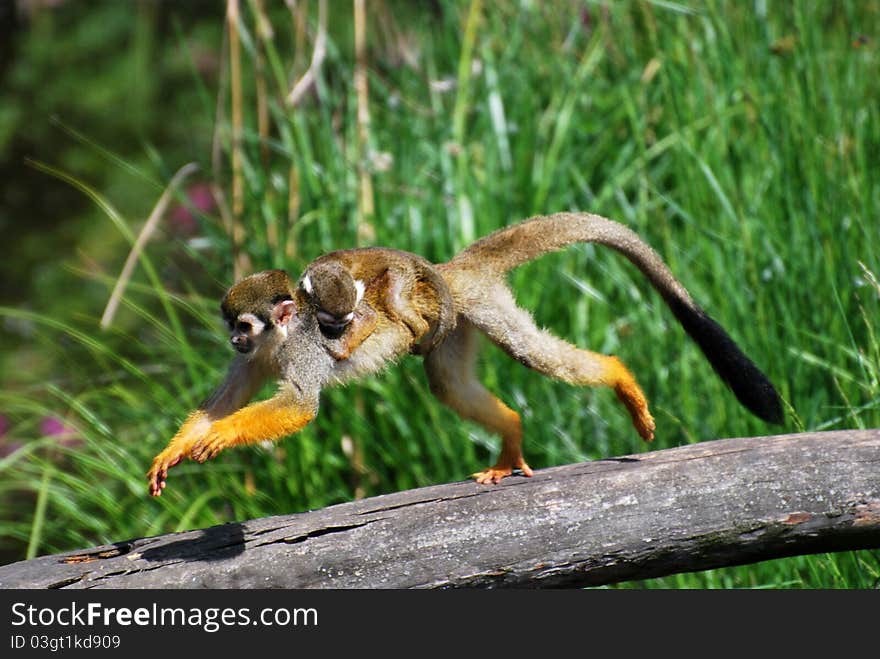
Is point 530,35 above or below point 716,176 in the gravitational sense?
above

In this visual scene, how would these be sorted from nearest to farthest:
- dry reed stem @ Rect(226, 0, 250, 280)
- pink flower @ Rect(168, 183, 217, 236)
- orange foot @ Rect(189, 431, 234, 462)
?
orange foot @ Rect(189, 431, 234, 462) → dry reed stem @ Rect(226, 0, 250, 280) → pink flower @ Rect(168, 183, 217, 236)

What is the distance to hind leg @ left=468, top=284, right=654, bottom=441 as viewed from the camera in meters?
2.88

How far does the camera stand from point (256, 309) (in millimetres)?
2488

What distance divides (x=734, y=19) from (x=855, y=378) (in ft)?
5.86

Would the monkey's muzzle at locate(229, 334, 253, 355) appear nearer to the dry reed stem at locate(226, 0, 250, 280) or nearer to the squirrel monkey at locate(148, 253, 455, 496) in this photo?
the squirrel monkey at locate(148, 253, 455, 496)

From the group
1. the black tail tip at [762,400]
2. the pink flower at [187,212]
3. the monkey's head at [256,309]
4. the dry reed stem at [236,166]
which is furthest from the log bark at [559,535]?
the pink flower at [187,212]

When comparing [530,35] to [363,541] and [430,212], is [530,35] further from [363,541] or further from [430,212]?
[363,541]

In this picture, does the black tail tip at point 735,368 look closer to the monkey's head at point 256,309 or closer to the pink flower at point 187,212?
the monkey's head at point 256,309

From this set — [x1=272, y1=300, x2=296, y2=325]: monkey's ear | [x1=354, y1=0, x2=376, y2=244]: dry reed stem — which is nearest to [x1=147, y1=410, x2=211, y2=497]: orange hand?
[x1=272, y1=300, x2=296, y2=325]: monkey's ear

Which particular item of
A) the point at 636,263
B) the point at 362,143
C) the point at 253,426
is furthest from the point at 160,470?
the point at 362,143

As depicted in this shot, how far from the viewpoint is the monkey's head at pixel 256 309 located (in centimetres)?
248

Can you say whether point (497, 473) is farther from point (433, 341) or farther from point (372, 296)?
point (372, 296)

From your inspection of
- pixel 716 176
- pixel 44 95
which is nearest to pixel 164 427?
pixel 716 176

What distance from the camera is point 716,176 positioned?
3.99 metres
